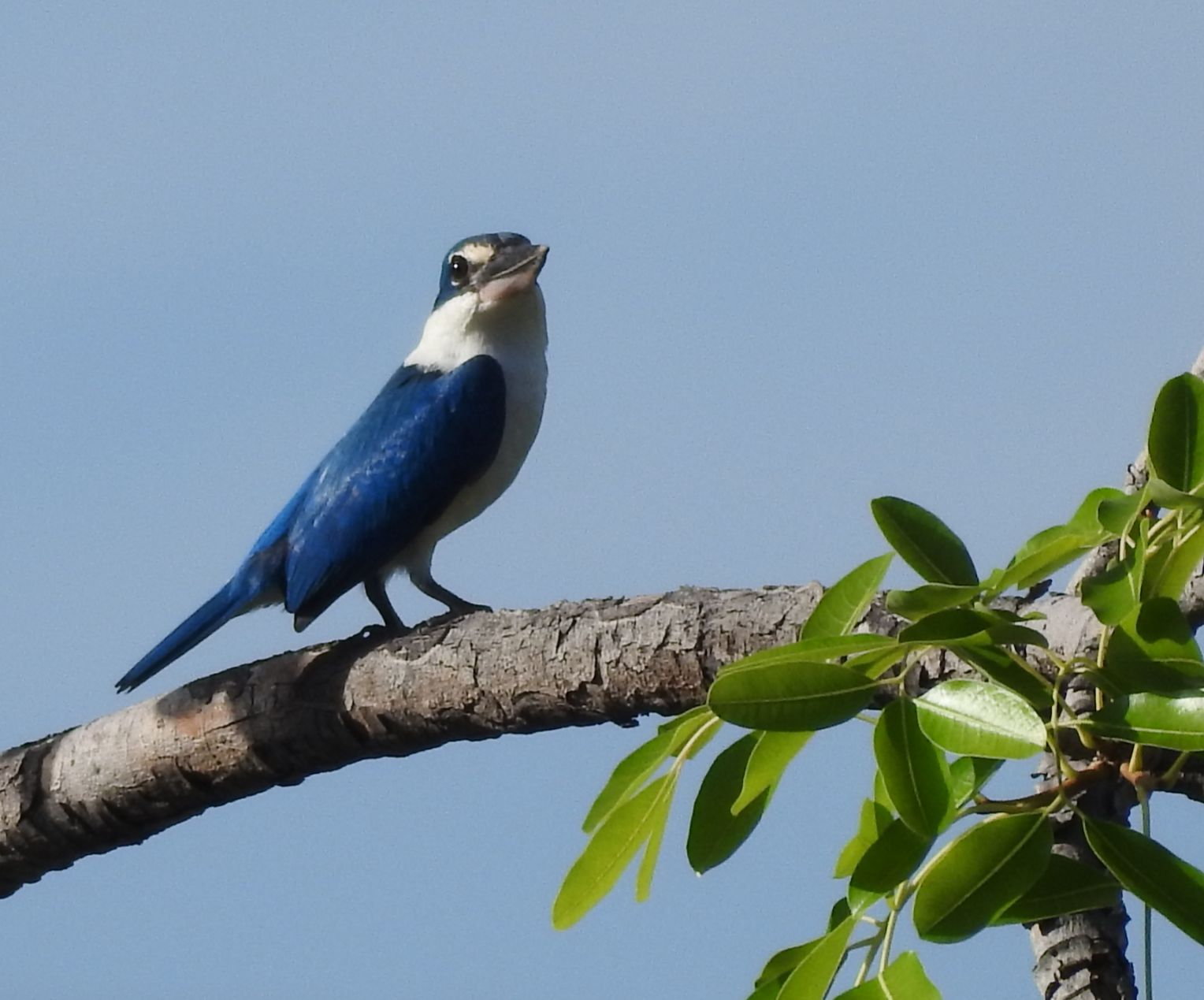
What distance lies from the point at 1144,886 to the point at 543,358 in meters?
5.22

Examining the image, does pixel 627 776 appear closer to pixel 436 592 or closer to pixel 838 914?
pixel 838 914

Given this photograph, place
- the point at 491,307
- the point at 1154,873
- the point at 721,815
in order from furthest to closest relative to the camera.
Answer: the point at 491,307
the point at 721,815
the point at 1154,873

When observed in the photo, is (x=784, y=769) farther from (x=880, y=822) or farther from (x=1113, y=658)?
(x=1113, y=658)

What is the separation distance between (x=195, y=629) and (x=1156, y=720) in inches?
181

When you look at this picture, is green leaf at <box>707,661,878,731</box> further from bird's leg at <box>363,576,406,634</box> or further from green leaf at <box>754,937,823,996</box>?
bird's leg at <box>363,576,406,634</box>

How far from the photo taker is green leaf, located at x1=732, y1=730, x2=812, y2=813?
2111 millimetres

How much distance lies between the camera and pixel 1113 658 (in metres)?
1.87

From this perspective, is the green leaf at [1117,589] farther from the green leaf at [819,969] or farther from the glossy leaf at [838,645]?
the green leaf at [819,969]

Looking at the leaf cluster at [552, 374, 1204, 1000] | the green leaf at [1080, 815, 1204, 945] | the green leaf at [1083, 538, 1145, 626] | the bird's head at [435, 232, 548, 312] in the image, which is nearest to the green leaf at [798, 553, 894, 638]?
the leaf cluster at [552, 374, 1204, 1000]

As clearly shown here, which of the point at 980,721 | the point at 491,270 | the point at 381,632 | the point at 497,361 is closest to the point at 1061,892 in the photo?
the point at 980,721

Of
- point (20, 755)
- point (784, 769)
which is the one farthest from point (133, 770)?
point (784, 769)

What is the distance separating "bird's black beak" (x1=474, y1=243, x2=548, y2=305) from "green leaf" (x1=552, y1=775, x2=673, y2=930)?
481 cm

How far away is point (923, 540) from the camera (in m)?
1.99

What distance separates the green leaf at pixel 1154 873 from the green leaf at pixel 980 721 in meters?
0.14
